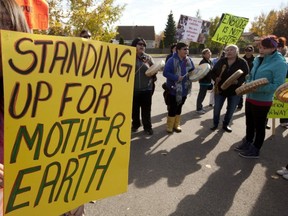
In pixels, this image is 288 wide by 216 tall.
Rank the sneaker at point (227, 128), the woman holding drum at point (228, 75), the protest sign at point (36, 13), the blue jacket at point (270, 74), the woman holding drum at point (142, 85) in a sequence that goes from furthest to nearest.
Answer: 1. the sneaker at point (227, 128)
2. the woman holding drum at point (228, 75)
3. the woman holding drum at point (142, 85)
4. the blue jacket at point (270, 74)
5. the protest sign at point (36, 13)

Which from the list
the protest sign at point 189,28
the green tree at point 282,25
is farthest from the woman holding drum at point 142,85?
the green tree at point 282,25

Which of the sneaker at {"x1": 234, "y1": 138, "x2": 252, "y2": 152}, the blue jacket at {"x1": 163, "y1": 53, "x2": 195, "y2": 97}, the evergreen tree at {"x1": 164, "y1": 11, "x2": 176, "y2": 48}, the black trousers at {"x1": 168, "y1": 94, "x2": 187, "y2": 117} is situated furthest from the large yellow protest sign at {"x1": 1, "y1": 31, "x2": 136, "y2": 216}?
the evergreen tree at {"x1": 164, "y1": 11, "x2": 176, "y2": 48}

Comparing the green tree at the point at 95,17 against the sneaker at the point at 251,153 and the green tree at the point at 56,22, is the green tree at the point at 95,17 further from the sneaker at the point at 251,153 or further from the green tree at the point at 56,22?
the sneaker at the point at 251,153

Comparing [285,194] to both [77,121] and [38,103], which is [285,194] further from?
[38,103]

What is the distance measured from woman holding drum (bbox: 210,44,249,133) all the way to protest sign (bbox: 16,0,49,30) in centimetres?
338

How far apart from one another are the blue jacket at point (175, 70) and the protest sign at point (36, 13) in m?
2.36

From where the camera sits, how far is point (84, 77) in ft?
4.12

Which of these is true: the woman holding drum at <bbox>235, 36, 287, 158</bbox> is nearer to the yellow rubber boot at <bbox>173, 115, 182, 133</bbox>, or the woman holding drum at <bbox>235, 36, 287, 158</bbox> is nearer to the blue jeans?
the blue jeans

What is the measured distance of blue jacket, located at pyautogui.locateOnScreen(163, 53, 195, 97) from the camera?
5.27 m

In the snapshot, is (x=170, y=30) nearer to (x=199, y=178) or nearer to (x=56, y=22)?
(x=56, y=22)

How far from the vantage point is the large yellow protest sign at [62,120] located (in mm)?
1080

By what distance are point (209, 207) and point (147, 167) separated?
49.3 inches

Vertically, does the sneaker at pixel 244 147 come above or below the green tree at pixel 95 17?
below

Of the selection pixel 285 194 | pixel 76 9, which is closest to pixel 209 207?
pixel 285 194
